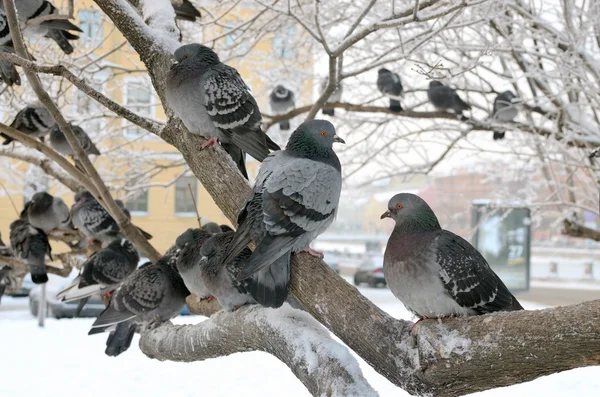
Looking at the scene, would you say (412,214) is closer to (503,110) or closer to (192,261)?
(192,261)

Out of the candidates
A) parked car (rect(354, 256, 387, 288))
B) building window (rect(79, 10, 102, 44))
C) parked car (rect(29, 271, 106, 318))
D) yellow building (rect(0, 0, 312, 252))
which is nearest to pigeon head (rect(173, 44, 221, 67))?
yellow building (rect(0, 0, 312, 252))

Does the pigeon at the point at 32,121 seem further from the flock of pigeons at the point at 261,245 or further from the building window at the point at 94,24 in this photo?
the flock of pigeons at the point at 261,245

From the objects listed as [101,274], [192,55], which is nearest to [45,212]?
[101,274]

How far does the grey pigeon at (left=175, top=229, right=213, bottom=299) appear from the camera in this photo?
342cm

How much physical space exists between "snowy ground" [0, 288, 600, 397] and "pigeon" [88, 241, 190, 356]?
113 cm

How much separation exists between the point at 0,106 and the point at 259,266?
6.42 m

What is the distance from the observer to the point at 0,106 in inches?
287

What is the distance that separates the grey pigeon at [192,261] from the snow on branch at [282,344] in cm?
25

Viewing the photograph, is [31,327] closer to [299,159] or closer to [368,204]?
[368,204]

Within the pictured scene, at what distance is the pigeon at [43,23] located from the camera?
12.7 ft

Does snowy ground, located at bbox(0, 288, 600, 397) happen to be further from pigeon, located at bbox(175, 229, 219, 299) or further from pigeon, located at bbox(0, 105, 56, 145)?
pigeon, located at bbox(0, 105, 56, 145)

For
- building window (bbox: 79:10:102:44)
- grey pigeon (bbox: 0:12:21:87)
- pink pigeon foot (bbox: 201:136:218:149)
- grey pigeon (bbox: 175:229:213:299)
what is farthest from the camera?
building window (bbox: 79:10:102:44)

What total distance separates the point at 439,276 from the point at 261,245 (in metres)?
0.68

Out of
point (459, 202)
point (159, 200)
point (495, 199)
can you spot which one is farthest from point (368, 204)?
point (159, 200)
